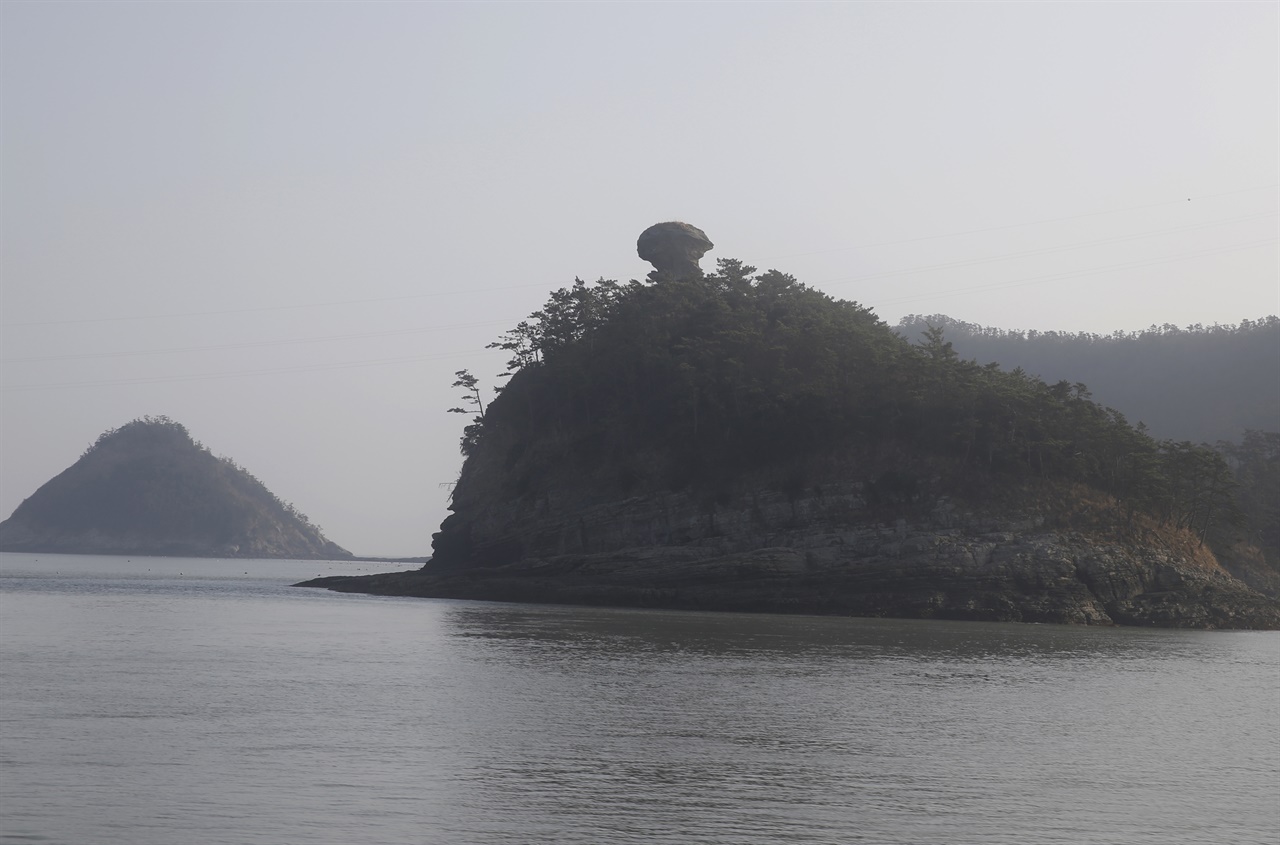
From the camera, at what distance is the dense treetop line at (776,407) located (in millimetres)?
79000

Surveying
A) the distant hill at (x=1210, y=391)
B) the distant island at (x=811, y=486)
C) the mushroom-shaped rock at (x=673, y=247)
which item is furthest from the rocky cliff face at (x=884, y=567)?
the distant hill at (x=1210, y=391)

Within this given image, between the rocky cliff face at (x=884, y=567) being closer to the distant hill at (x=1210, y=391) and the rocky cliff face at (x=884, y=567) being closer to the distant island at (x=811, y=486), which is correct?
the distant island at (x=811, y=486)

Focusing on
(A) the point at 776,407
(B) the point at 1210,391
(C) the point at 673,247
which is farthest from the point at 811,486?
(B) the point at 1210,391

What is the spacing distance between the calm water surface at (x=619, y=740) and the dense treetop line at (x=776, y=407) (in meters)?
28.9

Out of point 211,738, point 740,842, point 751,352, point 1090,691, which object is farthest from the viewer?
point 751,352

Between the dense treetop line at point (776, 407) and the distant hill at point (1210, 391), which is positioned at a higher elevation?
the distant hill at point (1210, 391)

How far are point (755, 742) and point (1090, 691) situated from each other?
16427mm

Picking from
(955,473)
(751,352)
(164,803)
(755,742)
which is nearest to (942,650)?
(755,742)

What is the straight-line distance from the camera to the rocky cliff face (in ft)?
227

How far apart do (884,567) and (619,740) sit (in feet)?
157

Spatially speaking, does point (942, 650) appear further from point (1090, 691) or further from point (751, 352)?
point (751, 352)

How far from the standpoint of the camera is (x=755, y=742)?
2622 cm

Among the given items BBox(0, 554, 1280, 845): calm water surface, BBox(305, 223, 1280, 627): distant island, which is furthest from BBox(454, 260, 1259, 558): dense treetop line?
BBox(0, 554, 1280, 845): calm water surface

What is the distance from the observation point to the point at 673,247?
118m
